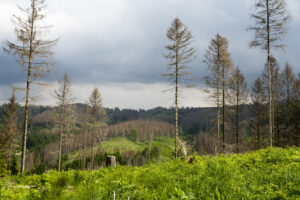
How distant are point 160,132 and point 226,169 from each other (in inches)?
6146

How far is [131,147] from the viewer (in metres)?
118

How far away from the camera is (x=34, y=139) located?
13325 centimetres

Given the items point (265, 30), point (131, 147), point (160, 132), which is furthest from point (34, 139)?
point (265, 30)

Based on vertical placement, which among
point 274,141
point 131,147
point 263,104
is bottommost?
point 131,147

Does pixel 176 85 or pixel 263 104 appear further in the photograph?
pixel 263 104

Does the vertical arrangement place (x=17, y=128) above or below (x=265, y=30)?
below

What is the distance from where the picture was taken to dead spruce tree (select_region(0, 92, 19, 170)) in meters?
28.2

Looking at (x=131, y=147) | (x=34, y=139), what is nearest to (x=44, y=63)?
(x=131, y=147)

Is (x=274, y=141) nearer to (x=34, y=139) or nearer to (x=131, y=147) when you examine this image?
(x=131, y=147)

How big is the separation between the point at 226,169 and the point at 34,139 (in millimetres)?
157417

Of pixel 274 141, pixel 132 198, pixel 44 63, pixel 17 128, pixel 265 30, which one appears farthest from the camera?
pixel 17 128

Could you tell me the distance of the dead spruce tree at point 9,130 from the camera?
28250 millimetres

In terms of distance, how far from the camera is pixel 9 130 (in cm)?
2828

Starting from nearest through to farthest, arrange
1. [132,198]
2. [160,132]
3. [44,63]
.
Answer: [132,198], [44,63], [160,132]
